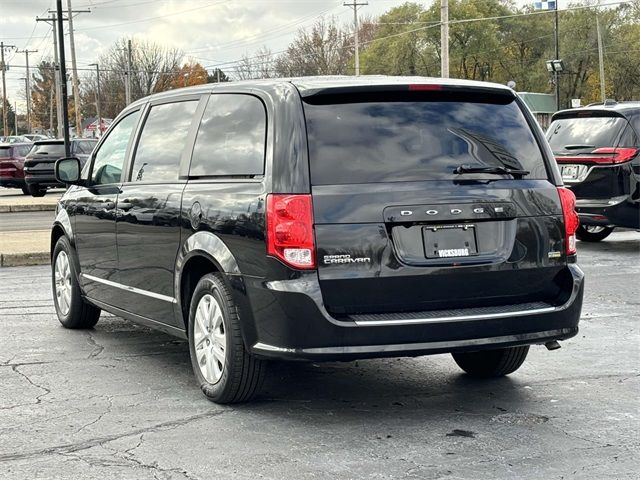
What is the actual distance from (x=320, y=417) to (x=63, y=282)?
Answer: 11.7 feet

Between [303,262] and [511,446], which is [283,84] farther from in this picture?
[511,446]

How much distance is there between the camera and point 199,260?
5887 millimetres

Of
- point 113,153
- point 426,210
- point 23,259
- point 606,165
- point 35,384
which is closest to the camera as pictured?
point 426,210

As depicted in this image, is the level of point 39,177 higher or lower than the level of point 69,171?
lower

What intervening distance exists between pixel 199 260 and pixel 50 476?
177 centimetres

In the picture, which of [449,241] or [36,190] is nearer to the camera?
[449,241]

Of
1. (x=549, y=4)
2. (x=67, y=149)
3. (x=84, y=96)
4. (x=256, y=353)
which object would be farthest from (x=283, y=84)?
(x=84, y=96)

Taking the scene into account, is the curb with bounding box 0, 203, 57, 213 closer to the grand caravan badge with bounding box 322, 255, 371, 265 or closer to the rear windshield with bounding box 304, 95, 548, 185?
the rear windshield with bounding box 304, 95, 548, 185

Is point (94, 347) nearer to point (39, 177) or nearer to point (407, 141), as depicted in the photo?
point (407, 141)

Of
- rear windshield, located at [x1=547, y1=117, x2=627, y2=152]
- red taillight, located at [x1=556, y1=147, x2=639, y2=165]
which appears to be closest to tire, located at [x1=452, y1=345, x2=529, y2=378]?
red taillight, located at [x1=556, y1=147, x2=639, y2=165]

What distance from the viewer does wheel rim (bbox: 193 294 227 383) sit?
5.62 m

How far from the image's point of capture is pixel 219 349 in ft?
18.5

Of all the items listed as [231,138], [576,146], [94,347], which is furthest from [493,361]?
[576,146]

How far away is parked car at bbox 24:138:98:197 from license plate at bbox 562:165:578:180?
20.0 meters
